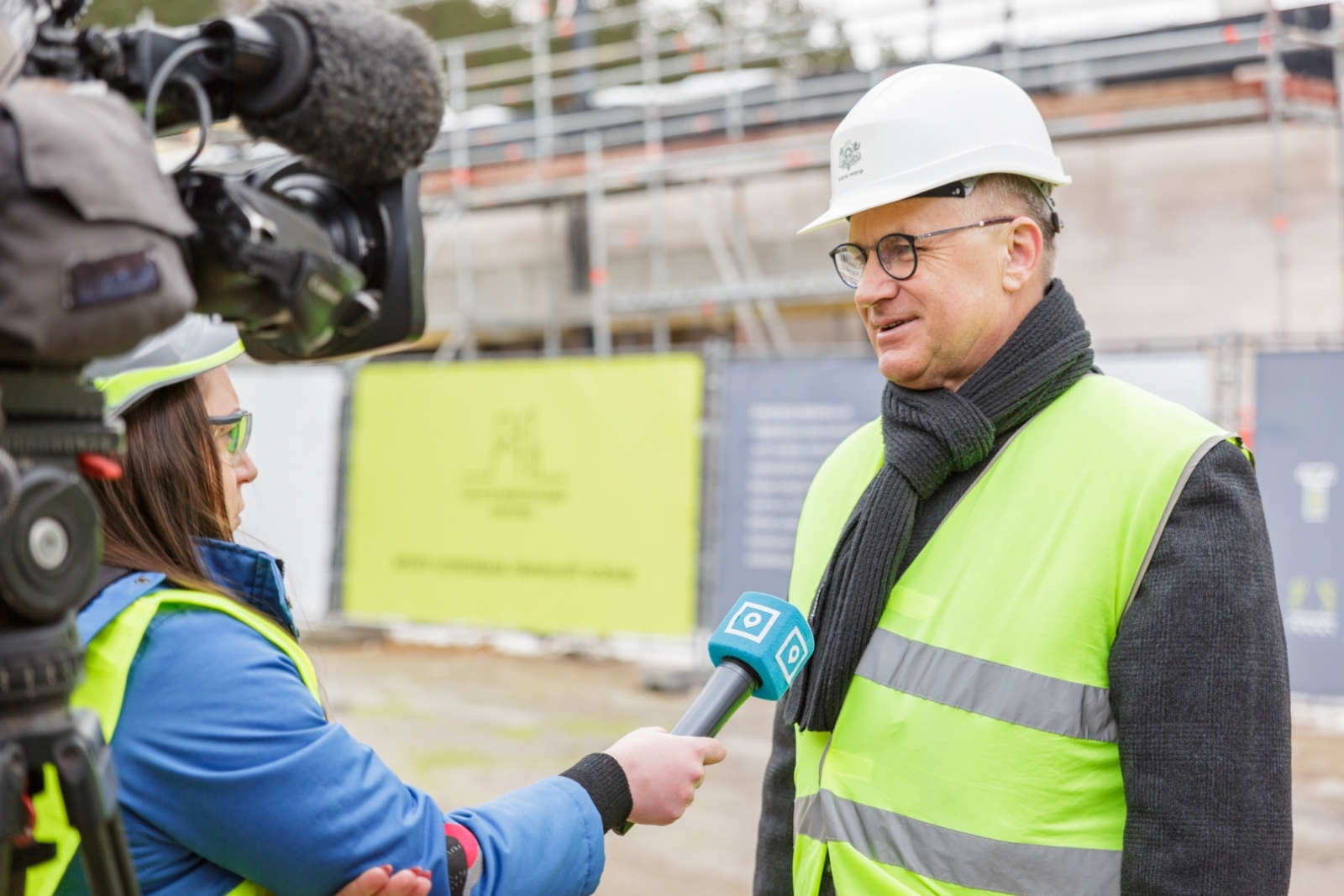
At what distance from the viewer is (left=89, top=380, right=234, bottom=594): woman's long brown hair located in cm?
166

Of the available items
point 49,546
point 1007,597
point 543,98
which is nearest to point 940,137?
point 1007,597

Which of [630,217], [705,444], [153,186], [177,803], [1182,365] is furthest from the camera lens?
[630,217]

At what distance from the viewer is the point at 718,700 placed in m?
1.96

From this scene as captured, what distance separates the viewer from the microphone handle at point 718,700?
191cm

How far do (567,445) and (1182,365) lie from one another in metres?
4.27

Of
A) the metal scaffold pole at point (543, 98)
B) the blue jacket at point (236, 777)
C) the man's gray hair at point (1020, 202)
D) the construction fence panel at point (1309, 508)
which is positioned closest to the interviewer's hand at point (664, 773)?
the blue jacket at point (236, 777)

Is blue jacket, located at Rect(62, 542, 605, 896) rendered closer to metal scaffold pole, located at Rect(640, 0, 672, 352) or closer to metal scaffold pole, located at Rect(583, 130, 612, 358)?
metal scaffold pole, located at Rect(583, 130, 612, 358)

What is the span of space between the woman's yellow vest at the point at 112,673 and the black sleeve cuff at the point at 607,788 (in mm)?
430

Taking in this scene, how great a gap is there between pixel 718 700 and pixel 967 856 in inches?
18.0

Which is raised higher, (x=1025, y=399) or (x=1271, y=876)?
(x=1025, y=399)

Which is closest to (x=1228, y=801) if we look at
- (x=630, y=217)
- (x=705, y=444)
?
(x=705, y=444)

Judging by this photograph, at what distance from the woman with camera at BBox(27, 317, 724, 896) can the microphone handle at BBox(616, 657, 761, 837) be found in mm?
198

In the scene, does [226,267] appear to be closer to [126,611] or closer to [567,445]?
[126,611]

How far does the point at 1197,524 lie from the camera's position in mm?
1830
